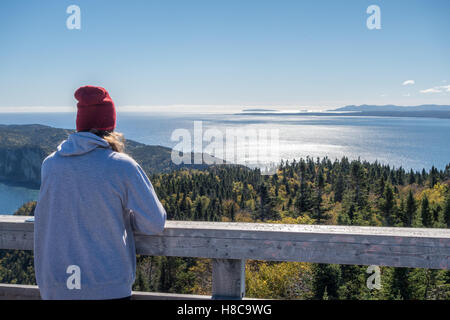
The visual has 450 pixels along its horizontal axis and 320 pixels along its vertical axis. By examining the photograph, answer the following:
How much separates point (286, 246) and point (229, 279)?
45cm

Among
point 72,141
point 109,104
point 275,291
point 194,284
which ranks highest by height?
point 109,104

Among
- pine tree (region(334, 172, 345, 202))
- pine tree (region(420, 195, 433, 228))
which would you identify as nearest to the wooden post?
pine tree (region(420, 195, 433, 228))

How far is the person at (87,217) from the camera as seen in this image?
2.04 meters

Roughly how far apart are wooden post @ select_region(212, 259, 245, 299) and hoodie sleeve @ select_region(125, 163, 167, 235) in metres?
0.50

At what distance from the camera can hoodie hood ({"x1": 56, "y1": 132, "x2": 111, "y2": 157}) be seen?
208 cm

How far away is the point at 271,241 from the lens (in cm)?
235

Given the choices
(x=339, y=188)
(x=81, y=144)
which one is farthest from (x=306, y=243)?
(x=339, y=188)

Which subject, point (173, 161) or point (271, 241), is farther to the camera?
point (173, 161)

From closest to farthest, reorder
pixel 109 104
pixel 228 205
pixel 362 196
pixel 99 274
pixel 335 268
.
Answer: pixel 99 274, pixel 109 104, pixel 335 268, pixel 362 196, pixel 228 205

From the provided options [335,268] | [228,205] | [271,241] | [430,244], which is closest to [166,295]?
[271,241]

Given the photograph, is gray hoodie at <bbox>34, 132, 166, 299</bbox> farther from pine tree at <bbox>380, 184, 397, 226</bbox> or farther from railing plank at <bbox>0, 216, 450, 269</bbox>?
pine tree at <bbox>380, 184, 397, 226</bbox>

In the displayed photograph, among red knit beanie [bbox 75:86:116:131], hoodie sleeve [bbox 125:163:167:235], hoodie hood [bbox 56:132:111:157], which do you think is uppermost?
red knit beanie [bbox 75:86:116:131]

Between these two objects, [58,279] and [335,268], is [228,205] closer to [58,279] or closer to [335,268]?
[335,268]
